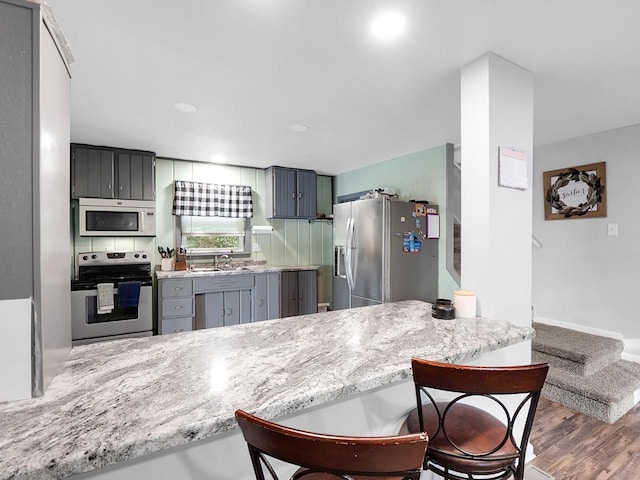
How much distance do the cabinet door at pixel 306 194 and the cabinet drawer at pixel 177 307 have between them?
1.98m

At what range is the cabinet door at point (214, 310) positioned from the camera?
386 centimetres

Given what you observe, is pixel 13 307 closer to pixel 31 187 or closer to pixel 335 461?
pixel 31 187

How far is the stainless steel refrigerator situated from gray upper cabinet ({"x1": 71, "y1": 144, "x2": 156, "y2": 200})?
2531 mm

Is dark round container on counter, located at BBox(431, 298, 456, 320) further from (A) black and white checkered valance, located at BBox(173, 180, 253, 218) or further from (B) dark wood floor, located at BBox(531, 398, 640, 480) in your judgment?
(A) black and white checkered valance, located at BBox(173, 180, 253, 218)

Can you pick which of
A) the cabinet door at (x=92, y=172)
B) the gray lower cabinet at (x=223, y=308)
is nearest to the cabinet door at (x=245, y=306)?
the gray lower cabinet at (x=223, y=308)

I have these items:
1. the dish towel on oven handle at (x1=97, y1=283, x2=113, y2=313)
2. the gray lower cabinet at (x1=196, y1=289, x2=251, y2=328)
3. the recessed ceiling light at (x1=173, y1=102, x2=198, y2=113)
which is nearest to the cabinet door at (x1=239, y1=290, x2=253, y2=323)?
the gray lower cabinet at (x1=196, y1=289, x2=251, y2=328)

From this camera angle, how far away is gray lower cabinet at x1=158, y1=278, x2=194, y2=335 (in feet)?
11.9

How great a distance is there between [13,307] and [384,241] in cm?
311

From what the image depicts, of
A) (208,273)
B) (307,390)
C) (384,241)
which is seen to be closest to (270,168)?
(208,273)

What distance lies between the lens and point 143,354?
3.83ft

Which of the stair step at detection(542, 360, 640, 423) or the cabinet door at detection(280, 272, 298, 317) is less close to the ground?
the cabinet door at detection(280, 272, 298, 317)

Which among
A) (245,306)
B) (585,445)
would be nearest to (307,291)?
(245,306)

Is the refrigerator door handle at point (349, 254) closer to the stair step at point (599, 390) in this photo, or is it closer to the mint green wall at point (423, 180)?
the mint green wall at point (423, 180)

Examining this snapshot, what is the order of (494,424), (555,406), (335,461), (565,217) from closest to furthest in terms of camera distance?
(335,461), (494,424), (555,406), (565,217)
